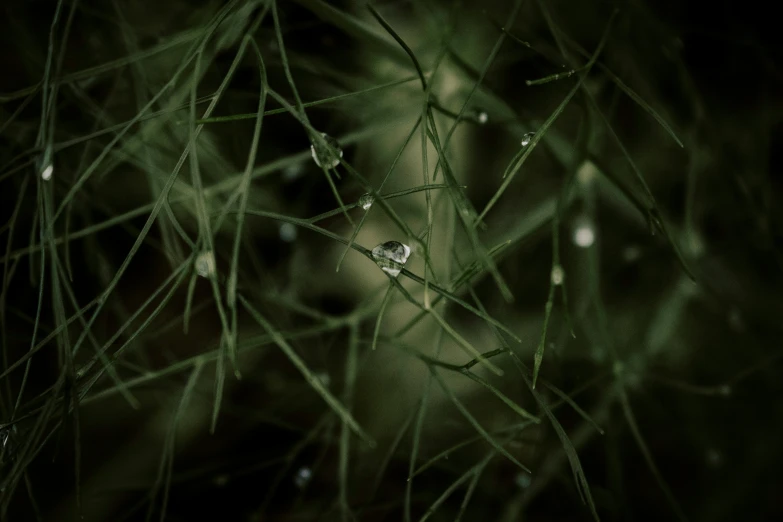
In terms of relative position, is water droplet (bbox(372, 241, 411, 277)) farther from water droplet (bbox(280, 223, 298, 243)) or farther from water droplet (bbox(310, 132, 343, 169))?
water droplet (bbox(280, 223, 298, 243))

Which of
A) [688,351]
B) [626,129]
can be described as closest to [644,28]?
[626,129]

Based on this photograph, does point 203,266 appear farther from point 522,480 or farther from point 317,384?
point 522,480

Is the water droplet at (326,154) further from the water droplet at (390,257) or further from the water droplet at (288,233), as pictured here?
the water droplet at (288,233)

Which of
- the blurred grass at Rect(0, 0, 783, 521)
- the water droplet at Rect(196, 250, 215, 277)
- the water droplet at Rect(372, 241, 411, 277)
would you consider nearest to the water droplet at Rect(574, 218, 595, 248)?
the blurred grass at Rect(0, 0, 783, 521)

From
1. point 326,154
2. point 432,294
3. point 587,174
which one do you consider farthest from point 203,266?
point 587,174

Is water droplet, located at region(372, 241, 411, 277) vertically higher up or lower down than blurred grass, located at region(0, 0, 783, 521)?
lower down
